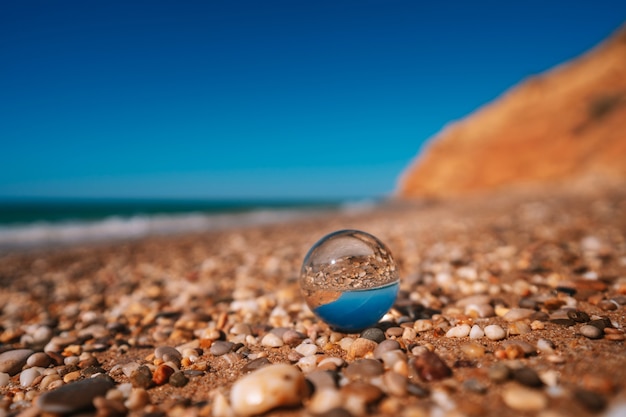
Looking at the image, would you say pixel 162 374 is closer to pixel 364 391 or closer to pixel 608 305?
pixel 364 391

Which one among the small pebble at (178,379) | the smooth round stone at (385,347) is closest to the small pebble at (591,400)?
the smooth round stone at (385,347)

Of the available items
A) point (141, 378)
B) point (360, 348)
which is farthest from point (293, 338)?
point (141, 378)

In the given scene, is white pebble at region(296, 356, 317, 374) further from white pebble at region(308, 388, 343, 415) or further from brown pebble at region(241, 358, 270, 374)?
white pebble at region(308, 388, 343, 415)

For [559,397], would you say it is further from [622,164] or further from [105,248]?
[622,164]

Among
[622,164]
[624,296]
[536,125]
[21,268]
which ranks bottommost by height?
[21,268]

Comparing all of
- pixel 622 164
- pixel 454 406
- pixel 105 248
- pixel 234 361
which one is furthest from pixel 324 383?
pixel 622 164
